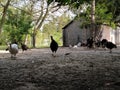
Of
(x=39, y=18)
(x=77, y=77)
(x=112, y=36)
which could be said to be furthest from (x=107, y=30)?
(x=77, y=77)

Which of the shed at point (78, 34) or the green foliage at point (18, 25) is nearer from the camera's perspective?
the green foliage at point (18, 25)

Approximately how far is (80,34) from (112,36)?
22.1ft

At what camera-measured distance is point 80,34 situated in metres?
59.0

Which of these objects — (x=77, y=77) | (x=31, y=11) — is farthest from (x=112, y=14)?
(x=77, y=77)

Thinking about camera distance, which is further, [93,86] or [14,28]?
[14,28]

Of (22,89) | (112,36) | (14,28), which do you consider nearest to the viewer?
(22,89)

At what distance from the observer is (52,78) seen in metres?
10.0

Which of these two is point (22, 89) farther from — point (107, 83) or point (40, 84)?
point (107, 83)

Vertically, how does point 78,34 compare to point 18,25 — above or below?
below

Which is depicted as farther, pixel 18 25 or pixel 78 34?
pixel 78 34

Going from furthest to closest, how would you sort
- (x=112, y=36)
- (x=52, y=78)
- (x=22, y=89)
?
(x=112, y=36) < (x=52, y=78) < (x=22, y=89)

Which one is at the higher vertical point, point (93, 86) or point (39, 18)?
point (39, 18)

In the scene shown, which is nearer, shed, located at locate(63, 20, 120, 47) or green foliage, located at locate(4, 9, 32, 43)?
green foliage, located at locate(4, 9, 32, 43)

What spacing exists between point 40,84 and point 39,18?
4845 centimetres
